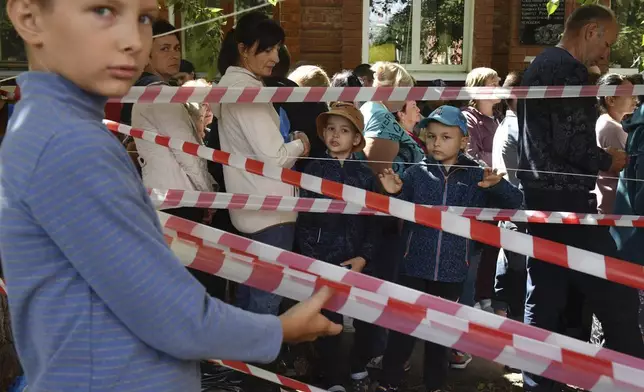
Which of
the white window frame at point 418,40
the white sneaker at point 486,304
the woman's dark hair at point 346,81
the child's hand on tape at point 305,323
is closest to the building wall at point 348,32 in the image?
the white window frame at point 418,40

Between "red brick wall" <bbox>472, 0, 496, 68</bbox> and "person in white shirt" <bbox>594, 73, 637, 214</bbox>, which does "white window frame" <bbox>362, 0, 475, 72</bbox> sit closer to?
"red brick wall" <bbox>472, 0, 496, 68</bbox>

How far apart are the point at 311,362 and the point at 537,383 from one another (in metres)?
1.30

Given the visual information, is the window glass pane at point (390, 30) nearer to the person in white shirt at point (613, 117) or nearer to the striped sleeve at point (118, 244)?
the person in white shirt at point (613, 117)

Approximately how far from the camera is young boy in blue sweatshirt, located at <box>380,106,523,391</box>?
3432mm

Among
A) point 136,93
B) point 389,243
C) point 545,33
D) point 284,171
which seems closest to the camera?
point 284,171

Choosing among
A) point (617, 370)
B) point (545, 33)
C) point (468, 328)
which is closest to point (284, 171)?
point (468, 328)

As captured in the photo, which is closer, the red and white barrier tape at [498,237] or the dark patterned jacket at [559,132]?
the red and white barrier tape at [498,237]

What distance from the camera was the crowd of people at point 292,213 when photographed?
1011mm

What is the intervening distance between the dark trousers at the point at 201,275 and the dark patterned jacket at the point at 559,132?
1.65 meters

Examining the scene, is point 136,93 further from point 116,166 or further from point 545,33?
point 545,33

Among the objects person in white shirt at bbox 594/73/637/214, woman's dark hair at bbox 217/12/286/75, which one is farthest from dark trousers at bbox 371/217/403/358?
person in white shirt at bbox 594/73/637/214

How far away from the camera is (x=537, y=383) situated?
3.28 metres

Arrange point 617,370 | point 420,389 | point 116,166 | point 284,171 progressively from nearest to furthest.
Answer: point 116,166
point 617,370
point 284,171
point 420,389

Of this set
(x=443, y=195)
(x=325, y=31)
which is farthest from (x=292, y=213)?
(x=325, y=31)
